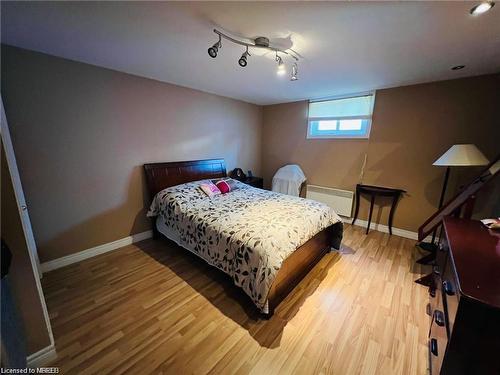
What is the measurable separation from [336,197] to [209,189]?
240 cm

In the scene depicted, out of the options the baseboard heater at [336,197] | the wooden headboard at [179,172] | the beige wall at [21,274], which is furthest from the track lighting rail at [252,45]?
the baseboard heater at [336,197]

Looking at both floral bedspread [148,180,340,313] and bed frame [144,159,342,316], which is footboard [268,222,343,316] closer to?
bed frame [144,159,342,316]

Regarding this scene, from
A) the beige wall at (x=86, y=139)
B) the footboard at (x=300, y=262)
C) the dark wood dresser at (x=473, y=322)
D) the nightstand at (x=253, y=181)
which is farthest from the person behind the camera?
the nightstand at (x=253, y=181)

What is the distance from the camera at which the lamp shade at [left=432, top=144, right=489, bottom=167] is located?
7.27 feet

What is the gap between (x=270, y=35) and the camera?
5.39ft

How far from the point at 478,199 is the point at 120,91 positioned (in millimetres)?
4877

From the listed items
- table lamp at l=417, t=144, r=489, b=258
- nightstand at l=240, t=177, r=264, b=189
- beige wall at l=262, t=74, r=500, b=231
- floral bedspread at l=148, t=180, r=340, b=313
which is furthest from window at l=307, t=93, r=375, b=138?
floral bedspread at l=148, t=180, r=340, b=313

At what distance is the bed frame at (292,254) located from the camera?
1818 millimetres

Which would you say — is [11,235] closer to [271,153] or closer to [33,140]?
[33,140]

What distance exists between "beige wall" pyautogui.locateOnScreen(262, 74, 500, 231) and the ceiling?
0.29 meters

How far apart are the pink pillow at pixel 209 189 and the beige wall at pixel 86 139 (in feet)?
2.30

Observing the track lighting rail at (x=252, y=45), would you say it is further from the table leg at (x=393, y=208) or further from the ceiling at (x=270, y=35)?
the table leg at (x=393, y=208)

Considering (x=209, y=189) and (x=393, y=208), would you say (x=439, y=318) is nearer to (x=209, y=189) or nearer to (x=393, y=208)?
(x=393, y=208)

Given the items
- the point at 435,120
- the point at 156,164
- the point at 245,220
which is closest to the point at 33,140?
the point at 156,164
